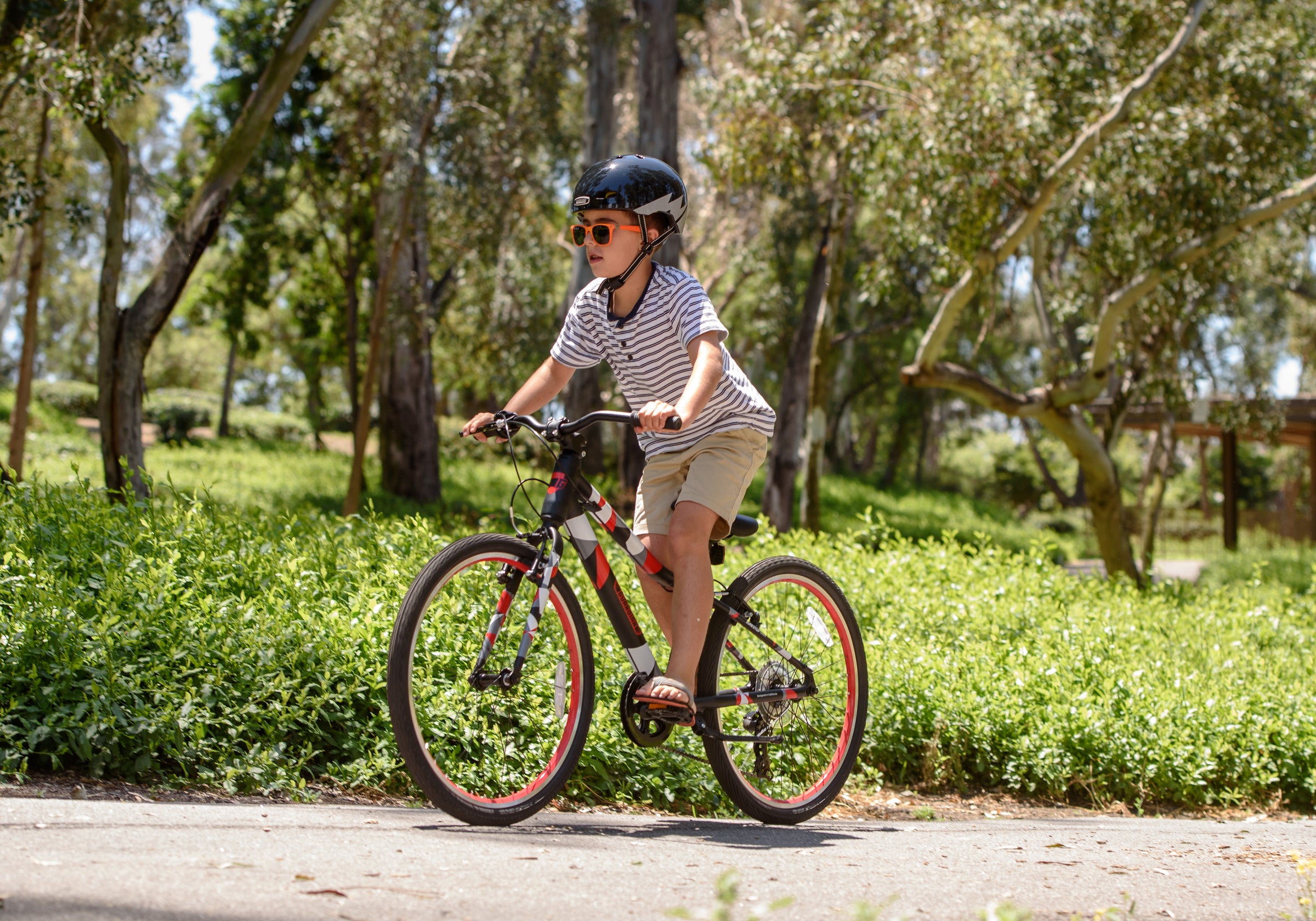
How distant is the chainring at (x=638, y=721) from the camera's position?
3.83 m

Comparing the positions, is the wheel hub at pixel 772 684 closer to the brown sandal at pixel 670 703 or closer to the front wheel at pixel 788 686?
the front wheel at pixel 788 686

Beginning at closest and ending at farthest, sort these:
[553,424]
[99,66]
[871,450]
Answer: [553,424] → [99,66] → [871,450]

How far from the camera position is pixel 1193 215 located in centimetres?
1272

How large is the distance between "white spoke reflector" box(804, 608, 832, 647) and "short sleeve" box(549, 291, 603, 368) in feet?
4.40

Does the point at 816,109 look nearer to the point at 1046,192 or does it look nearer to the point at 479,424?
the point at 1046,192

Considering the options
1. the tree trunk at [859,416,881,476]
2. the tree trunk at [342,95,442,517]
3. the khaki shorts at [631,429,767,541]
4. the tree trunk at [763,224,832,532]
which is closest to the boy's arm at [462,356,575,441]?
the khaki shorts at [631,429,767,541]

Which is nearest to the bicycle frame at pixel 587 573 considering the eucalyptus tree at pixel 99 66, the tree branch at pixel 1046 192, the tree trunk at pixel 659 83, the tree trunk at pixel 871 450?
the eucalyptus tree at pixel 99 66

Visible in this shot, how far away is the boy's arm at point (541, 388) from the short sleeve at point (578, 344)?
0.03 metres

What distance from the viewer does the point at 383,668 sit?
4277mm

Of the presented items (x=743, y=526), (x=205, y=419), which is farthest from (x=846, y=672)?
(x=205, y=419)

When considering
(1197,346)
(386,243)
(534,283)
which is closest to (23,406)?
(386,243)

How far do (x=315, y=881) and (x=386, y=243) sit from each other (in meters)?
14.4

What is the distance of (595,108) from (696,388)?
549 inches

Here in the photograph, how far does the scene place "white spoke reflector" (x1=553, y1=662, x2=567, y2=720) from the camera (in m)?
3.81
